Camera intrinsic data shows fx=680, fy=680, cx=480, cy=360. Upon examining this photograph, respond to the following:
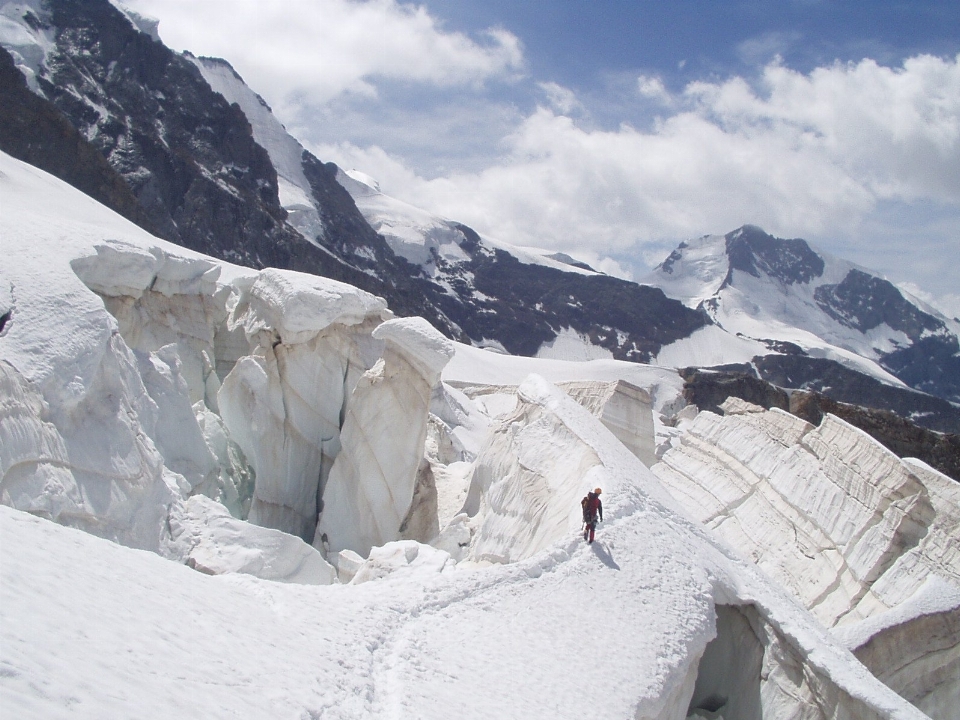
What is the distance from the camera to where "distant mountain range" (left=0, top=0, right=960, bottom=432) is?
50781mm


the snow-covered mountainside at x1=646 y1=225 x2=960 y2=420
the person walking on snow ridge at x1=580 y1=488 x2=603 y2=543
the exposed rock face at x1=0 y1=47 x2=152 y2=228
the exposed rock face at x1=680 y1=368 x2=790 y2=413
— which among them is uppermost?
the snow-covered mountainside at x1=646 y1=225 x2=960 y2=420

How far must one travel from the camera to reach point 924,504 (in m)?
9.38

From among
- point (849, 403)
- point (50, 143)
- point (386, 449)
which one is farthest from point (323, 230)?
point (386, 449)

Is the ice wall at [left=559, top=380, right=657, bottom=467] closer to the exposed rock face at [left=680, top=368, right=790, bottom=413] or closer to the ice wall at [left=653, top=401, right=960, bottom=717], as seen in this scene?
the ice wall at [left=653, top=401, right=960, bottom=717]

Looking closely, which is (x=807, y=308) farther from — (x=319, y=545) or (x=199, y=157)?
(x=319, y=545)

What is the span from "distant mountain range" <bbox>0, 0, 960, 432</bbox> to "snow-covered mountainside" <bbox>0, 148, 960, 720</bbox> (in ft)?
111

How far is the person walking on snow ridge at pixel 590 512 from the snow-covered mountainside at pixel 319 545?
0.83 feet

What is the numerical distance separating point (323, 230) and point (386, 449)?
78.4 metres

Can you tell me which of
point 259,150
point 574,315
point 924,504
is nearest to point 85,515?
point 924,504

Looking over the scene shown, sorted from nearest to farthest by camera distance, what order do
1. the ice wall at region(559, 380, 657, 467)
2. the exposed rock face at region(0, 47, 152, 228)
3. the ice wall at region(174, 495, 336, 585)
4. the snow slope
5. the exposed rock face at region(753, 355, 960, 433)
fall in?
the ice wall at region(174, 495, 336, 585) < the ice wall at region(559, 380, 657, 467) < the exposed rock face at region(0, 47, 152, 228) < the exposed rock face at region(753, 355, 960, 433) < the snow slope

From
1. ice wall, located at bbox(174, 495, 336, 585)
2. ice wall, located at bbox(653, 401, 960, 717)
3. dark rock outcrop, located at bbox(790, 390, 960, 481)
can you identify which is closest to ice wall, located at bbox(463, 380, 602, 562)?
ice wall, located at bbox(174, 495, 336, 585)

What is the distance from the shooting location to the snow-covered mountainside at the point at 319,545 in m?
3.72

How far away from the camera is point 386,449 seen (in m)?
10.9

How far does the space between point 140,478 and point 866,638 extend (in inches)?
319
